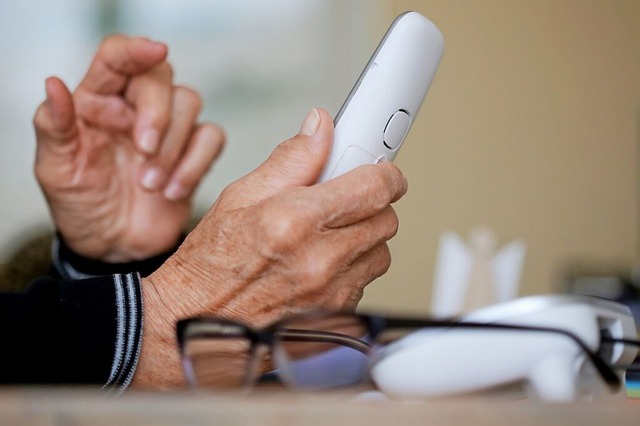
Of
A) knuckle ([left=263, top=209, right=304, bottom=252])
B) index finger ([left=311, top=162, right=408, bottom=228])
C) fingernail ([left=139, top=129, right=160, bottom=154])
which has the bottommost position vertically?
knuckle ([left=263, top=209, right=304, bottom=252])

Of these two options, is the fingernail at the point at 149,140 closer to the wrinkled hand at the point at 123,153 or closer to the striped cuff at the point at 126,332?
the wrinkled hand at the point at 123,153

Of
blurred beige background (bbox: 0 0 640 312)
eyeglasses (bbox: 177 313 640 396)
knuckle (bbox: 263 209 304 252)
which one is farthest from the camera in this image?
blurred beige background (bbox: 0 0 640 312)

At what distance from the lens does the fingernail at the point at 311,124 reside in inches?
22.2

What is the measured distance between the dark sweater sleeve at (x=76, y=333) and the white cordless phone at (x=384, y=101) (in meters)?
0.15

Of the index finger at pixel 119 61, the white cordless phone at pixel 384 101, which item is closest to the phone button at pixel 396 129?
the white cordless phone at pixel 384 101

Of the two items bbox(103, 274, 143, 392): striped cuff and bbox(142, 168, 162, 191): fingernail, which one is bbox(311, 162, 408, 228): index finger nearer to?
bbox(103, 274, 143, 392): striped cuff

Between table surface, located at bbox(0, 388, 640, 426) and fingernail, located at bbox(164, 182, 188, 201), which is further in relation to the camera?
fingernail, located at bbox(164, 182, 188, 201)

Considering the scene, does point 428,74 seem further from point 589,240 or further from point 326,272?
point 589,240

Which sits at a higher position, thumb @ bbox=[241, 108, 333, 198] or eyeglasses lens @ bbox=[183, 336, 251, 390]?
thumb @ bbox=[241, 108, 333, 198]

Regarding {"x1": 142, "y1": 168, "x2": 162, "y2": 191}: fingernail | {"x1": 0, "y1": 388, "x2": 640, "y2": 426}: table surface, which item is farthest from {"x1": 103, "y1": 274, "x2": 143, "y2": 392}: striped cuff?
{"x1": 142, "y1": 168, "x2": 162, "y2": 191}: fingernail

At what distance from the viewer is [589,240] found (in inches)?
120

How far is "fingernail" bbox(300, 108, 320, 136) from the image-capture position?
1.85ft

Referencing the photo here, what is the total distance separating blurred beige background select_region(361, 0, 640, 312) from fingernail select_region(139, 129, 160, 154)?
216 centimetres

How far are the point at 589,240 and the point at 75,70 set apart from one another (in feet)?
6.14
